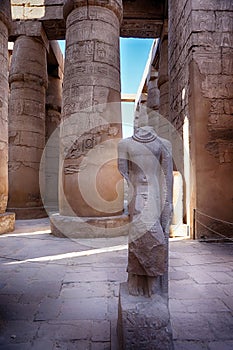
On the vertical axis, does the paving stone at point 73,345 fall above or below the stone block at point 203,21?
below

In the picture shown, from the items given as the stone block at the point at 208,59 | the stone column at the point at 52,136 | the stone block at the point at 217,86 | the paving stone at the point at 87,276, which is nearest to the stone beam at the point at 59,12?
the stone column at the point at 52,136

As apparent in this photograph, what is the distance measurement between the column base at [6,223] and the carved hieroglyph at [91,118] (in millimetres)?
1423

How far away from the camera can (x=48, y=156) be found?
41.3 feet

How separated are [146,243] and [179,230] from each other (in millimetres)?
4289

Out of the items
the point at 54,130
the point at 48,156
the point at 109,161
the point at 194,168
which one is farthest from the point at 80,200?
the point at 54,130

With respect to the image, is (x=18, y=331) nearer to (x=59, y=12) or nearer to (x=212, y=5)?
(x=212, y=5)

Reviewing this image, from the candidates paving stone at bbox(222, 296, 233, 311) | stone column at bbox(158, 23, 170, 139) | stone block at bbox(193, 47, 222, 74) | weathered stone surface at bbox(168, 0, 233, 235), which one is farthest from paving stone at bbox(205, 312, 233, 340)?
stone column at bbox(158, 23, 170, 139)

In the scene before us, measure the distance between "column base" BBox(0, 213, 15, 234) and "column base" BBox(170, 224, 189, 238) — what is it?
3.98m

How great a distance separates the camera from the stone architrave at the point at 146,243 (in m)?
1.89

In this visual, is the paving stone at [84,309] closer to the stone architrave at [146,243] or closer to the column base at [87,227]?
the stone architrave at [146,243]

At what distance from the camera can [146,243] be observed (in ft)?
6.71

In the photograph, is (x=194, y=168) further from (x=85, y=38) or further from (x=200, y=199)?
(x=85, y=38)

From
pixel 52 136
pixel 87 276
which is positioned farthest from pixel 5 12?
pixel 52 136

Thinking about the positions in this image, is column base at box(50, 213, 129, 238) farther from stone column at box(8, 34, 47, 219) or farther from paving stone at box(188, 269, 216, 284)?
stone column at box(8, 34, 47, 219)
